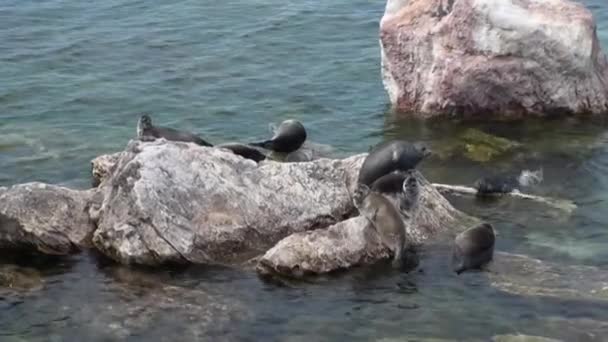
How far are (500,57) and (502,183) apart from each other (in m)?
3.96

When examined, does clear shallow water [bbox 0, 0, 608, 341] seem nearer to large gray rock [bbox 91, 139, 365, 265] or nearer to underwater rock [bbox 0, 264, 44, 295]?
underwater rock [bbox 0, 264, 44, 295]

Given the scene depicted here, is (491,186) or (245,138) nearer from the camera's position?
(491,186)

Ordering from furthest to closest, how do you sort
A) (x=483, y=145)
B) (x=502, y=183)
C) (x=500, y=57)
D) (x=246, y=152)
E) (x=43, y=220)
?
(x=500, y=57), (x=483, y=145), (x=246, y=152), (x=502, y=183), (x=43, y=220)

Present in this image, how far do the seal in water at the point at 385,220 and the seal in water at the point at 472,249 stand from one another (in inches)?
29.8

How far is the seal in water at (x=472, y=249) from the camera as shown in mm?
14641

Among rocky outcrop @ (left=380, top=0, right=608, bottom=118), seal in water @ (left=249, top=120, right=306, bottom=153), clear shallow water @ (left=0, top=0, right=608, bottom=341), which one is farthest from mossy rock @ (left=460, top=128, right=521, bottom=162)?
seal in water @ (left=249, top=120, right=306, bottom=153)

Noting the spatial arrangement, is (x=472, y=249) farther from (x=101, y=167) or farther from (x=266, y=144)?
(x=101, y=167)

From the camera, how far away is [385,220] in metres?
15.0

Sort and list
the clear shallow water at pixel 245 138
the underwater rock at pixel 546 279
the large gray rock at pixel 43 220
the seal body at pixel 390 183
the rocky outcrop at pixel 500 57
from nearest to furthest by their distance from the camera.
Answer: the clear shallow water at pixel 245 138, the underwater rock at pixel 546 279, the large gray rock at pixel 43 220, the seal body at pixel 390 183, the rocky outcrop at pixel 500 57

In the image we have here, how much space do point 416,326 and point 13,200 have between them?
20.3ft

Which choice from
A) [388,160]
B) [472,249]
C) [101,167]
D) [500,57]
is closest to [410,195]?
[388,160]

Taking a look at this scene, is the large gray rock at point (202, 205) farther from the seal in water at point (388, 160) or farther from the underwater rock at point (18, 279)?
the underwater rock at point (18, 279)

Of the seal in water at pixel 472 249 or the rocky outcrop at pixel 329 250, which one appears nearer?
the rocky outcrop at pixel 329 250

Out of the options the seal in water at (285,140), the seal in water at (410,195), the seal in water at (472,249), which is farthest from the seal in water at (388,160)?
the seal in water at (285,140)
